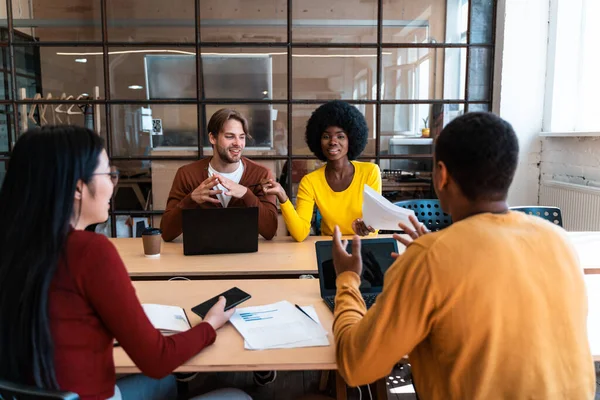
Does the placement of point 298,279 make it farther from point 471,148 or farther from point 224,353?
point 471,148

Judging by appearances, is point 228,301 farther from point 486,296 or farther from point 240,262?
point 486,296

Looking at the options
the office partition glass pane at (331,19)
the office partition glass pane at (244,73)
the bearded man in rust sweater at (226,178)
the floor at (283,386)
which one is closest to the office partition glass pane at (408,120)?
the office partition glass pane at (331,19)

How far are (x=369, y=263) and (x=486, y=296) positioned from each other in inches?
29.4

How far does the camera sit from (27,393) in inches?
33.2

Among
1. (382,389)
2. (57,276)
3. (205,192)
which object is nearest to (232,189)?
(205,192)

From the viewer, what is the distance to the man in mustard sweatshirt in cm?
86

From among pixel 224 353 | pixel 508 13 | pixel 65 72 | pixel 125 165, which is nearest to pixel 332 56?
pixel 508 13

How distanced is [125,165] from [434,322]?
3162 millimetres

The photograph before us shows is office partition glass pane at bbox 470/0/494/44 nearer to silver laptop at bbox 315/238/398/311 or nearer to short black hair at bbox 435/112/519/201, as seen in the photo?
silver laptop at bbox 315/238/398/311

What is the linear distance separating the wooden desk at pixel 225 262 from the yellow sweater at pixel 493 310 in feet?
3.43

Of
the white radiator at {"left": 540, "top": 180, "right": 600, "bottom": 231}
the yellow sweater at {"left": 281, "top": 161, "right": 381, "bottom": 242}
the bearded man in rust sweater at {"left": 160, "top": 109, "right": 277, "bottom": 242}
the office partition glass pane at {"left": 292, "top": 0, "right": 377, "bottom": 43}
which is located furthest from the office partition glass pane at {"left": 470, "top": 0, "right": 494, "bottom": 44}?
the bearded man in rust sweater at {"left": 160, "top": 109, "right": 277, "bottom": 242}

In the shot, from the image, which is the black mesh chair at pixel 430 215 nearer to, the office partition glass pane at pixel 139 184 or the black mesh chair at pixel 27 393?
the office partition glass pane at pixel 139 184

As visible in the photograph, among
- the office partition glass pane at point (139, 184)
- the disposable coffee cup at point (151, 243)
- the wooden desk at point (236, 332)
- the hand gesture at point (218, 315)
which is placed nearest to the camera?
the wooden desk at point (236, 332)

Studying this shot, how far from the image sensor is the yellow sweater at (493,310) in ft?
2.81
